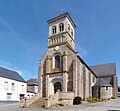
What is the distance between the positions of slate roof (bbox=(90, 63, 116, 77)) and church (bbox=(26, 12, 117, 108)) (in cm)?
1134

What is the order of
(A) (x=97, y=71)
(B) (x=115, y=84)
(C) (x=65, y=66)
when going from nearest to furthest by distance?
1. (C) (x=65, y=66)
2. (B) (x=115, y=84)
3. (A) (x=97, y=71)

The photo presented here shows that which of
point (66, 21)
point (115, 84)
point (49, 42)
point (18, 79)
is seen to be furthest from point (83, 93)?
point (115, 84)

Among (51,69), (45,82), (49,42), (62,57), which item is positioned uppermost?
(49,42)

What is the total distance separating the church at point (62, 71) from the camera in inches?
1097

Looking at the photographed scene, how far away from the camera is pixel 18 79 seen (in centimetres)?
3919

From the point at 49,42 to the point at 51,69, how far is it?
19.1 ft

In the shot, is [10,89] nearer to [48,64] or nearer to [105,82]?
[48,64]

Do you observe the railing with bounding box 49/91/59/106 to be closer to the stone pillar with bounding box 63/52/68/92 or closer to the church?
the church

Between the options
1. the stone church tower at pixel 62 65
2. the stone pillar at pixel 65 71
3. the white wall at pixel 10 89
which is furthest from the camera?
the white wall at pixel 10 89

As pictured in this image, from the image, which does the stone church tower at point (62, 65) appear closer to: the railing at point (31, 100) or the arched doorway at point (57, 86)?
the arched doorway at point (57, 86)

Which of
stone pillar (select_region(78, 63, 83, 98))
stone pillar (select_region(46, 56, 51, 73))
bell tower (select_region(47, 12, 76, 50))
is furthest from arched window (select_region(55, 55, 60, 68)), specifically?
stone pillar (select_region(78, 63, 83, 98))

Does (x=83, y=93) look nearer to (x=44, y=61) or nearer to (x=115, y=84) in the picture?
(x=44, y=61)

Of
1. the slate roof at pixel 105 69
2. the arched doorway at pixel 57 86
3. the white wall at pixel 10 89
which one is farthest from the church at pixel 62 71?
the slate roof at pixel 105 69

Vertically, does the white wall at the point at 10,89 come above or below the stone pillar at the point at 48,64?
below
